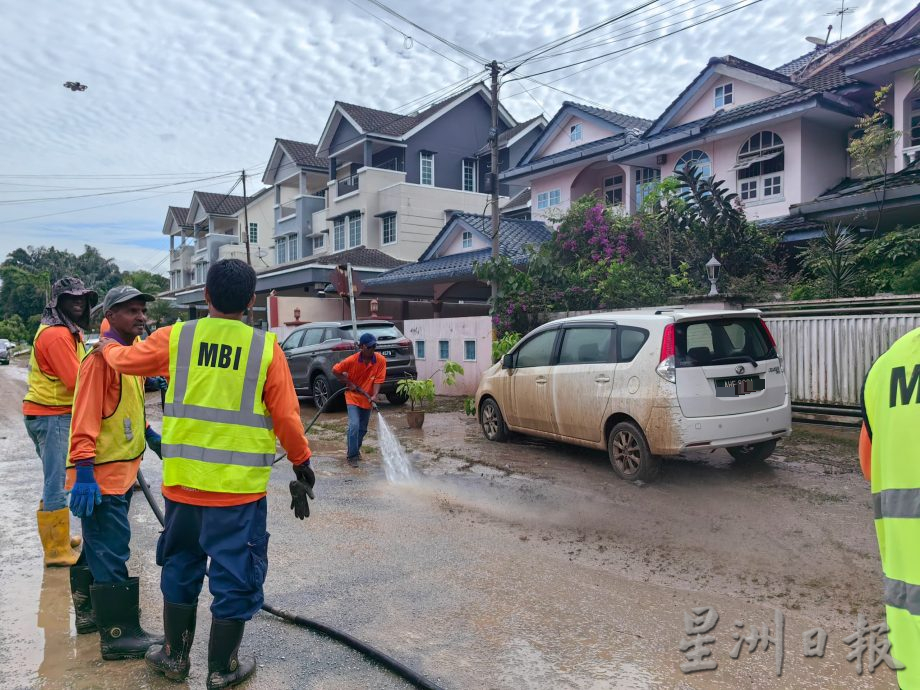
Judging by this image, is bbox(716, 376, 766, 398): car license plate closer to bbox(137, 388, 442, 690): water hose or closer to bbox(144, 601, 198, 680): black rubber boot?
bbox(137, 388, 442, 690): water hose

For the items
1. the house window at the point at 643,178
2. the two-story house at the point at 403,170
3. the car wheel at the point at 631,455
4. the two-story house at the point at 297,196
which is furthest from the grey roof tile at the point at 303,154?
the car wheel at the point at 631,455

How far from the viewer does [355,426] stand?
28.5 feet

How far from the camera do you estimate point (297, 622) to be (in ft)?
12.9

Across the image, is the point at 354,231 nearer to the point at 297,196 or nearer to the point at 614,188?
the point at 297,196

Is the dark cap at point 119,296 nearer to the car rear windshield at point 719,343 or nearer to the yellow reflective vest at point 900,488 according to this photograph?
the yellow reflective vest at point 900,488

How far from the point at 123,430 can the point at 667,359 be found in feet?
15.9

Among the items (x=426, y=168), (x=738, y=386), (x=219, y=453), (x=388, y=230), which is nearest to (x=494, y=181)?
(x=738, y=386)

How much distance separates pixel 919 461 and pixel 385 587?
11.5 feet

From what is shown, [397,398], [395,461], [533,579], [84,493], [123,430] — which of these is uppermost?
[123,430]

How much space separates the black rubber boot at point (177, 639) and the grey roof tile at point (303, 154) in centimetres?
3177

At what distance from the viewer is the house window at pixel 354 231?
2967 cm

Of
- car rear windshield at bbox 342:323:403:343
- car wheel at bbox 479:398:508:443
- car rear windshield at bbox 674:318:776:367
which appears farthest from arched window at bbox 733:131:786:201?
car rear windshield at bbox 674:318:776:367

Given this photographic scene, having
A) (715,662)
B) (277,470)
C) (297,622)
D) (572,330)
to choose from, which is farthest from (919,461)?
(277,470)

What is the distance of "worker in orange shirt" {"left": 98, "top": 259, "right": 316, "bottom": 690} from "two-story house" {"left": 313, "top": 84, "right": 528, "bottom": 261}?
24824mm
